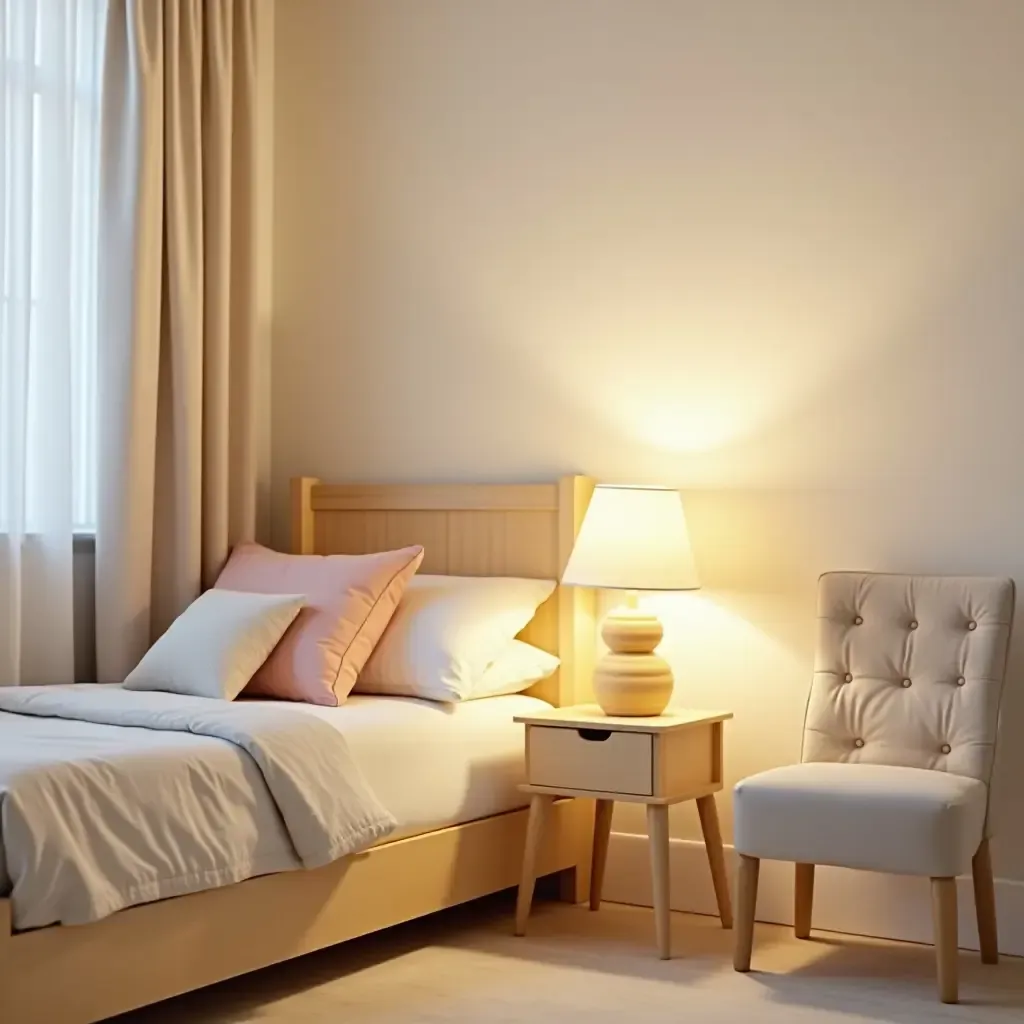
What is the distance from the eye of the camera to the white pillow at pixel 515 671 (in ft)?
12.6

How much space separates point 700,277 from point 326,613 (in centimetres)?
130

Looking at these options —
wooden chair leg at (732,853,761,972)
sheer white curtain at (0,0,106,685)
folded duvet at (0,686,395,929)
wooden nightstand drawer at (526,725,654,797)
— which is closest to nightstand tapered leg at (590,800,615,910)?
wooden nightstand drawer at (526,725,654,797)

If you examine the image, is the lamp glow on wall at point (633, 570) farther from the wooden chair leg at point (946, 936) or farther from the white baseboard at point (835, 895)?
the wooden chair leg at point (946, 936)

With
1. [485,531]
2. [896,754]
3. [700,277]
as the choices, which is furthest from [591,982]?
[700,277]

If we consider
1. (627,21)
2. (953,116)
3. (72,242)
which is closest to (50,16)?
(72,242)

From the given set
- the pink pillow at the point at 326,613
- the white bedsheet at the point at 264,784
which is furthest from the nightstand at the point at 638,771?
the pink pillow at the point at 326,613

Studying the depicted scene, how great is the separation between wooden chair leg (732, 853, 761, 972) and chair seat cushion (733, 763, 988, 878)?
39mm

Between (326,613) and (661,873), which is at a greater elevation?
(326,613)

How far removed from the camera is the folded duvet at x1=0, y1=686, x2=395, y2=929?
2.49 meters

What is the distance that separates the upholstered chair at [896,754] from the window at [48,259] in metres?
1.97

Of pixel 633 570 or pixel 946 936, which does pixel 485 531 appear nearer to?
pixel 633 570

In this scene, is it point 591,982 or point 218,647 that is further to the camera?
point 218,647

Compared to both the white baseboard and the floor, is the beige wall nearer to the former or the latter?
the white baseboard

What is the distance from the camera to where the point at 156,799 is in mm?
2715
